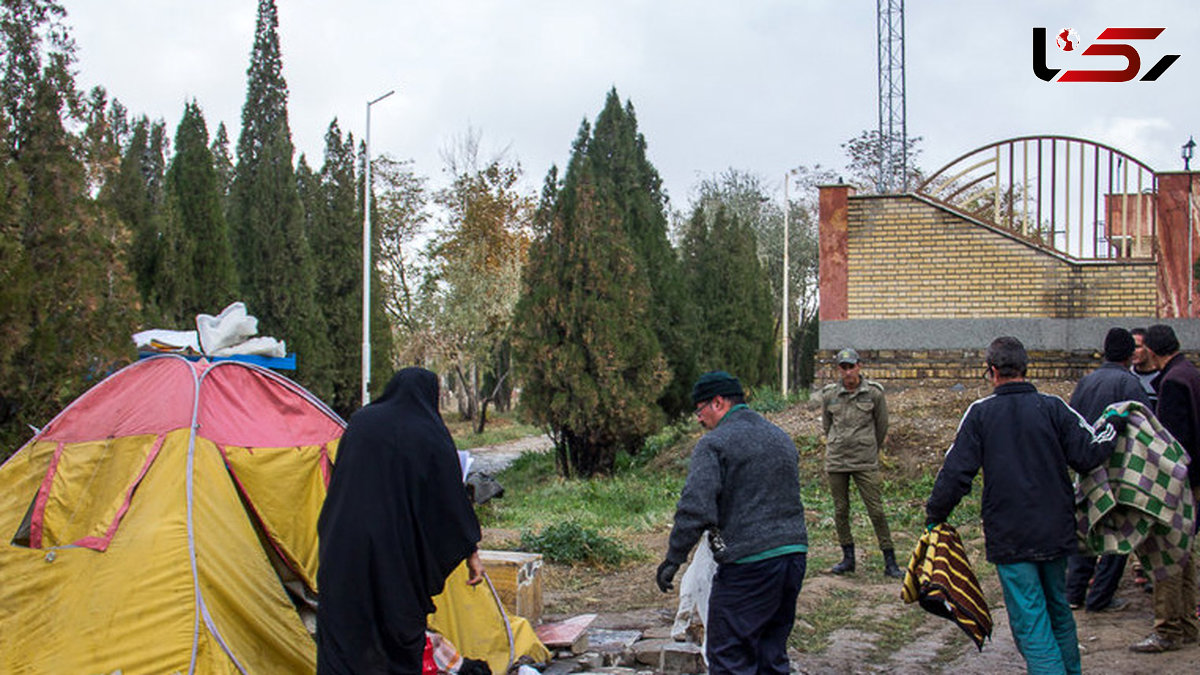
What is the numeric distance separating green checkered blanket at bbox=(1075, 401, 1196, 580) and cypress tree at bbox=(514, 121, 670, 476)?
10.8m

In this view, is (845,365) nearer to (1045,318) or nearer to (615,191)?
(1045,318)

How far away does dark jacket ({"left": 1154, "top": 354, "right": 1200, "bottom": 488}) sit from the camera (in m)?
6.36

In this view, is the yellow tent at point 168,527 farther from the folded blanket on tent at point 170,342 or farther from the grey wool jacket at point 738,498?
the grey wool jacket at point 738,498

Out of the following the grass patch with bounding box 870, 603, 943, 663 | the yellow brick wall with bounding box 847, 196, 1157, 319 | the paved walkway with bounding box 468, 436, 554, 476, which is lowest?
the paved walkway with bounding box 468, 436, 554, 476

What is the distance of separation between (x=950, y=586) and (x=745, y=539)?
123cm

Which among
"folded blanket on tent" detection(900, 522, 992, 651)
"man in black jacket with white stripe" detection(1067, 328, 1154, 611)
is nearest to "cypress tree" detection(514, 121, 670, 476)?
"man in black jacket with white stripe" detection(1067, 328, 1154, 611)

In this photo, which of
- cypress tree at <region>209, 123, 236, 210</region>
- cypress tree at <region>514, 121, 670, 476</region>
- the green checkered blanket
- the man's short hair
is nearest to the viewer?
the man's short hair

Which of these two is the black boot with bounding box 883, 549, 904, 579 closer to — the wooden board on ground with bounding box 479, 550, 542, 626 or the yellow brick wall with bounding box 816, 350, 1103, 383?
the wooden board on ground with bounding box 479, 550, 542, 626

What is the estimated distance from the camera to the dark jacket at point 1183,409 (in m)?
6.36

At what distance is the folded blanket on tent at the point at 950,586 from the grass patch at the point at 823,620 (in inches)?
63.5

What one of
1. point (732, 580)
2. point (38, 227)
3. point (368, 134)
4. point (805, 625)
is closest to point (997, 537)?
point (732, 580)

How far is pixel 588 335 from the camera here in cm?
1616

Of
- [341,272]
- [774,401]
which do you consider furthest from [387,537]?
[341,272]

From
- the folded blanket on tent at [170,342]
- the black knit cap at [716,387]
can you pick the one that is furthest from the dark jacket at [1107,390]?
the folded blanket on tent at [170,342]
